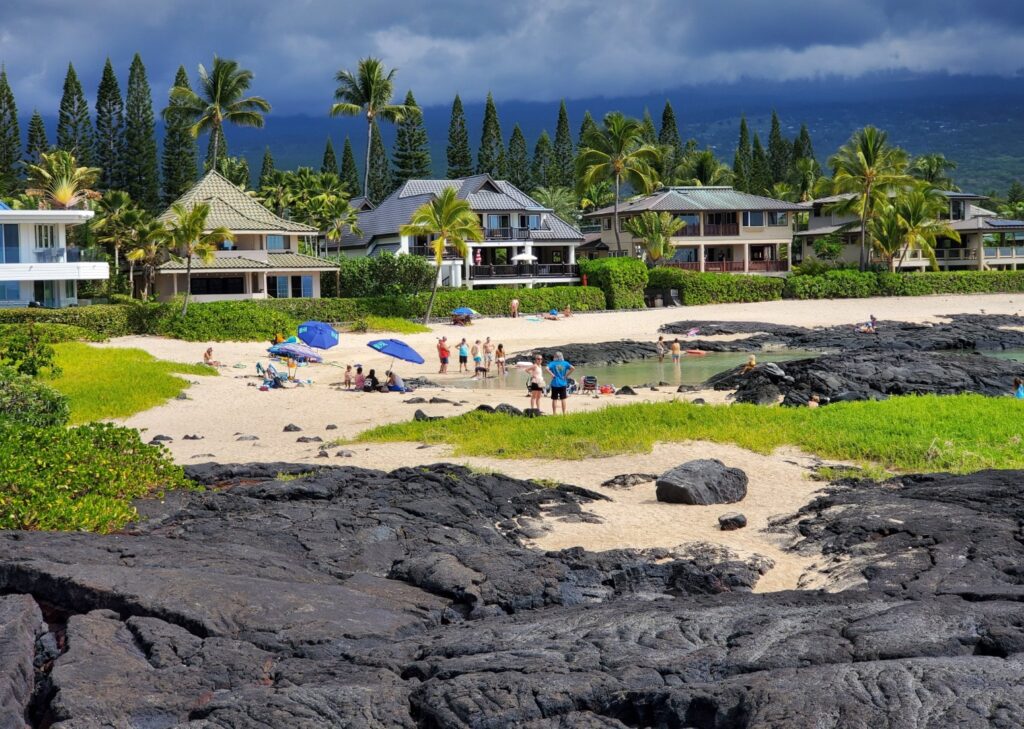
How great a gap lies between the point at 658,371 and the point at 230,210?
27570 mm

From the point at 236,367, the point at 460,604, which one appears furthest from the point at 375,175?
the point at 460,604

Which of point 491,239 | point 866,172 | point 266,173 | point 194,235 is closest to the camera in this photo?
point 194,235

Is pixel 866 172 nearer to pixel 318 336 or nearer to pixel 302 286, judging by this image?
pixel 302 286

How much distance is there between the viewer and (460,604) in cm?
984

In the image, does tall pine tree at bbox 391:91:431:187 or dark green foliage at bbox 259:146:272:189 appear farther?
tall pine tree at bbox 391:91:431:187

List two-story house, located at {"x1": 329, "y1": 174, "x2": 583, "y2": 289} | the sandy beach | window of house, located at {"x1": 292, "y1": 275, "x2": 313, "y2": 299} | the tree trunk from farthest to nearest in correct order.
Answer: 1. the tree trunk
2. two-story house, located at {"x1": 329, "y1": 174, "x2": 583, "y2": 289}
3. window of house, located at {"x1": 292, "y1": 275, "x2": 313, "y2": 299}
4. the sandy beach

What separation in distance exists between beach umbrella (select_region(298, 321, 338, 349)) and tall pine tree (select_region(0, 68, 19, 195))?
3673 cm

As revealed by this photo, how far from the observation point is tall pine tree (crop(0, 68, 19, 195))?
64.9m

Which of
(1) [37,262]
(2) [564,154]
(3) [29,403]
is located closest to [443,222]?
(1) [37,262]

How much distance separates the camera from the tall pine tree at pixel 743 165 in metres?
89.4

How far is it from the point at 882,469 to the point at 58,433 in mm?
11671

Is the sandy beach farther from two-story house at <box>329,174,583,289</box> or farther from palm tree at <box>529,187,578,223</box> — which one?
palm tree at <box>529,187,578,223</box>

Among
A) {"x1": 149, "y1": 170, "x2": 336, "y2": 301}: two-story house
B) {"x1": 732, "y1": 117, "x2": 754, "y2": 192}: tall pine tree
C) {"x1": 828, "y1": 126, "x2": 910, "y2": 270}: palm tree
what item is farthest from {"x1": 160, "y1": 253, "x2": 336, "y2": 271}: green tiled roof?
{"x1": 732, "y1": 117, "x2": 754, "y2": 192}: tall pine tree

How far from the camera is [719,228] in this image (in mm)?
68000
